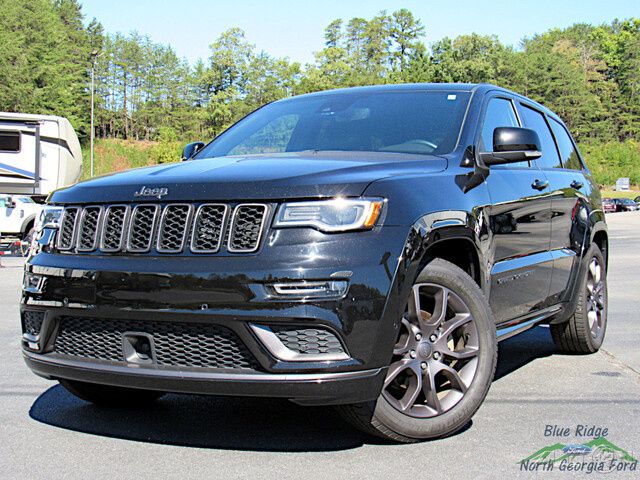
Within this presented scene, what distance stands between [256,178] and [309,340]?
2.39ft

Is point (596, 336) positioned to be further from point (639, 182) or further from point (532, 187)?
point (639, 182)

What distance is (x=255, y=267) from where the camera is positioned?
3.38m

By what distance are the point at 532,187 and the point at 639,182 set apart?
378ft

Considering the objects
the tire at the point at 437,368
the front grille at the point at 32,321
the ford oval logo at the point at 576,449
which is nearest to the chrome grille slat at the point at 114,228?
the front grille at the point at 32,321

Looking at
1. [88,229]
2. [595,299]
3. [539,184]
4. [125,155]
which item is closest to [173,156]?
[125,155]

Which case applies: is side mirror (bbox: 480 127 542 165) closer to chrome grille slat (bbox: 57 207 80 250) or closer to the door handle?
the door handle

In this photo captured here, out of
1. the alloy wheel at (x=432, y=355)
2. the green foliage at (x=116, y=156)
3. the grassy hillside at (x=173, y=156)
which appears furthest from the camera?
the green foliage at (x=116, y=156)

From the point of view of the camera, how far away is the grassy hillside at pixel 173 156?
79.2 meters

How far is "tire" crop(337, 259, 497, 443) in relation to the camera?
3.71m

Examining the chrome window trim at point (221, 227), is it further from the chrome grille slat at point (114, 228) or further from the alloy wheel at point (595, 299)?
the alloy wheel at point (595, 299)

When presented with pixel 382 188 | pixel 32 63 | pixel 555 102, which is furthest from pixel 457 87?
pixel 555 102

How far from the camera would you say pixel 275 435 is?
4.07 m

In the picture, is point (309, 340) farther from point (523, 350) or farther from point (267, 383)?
point (523, 350)

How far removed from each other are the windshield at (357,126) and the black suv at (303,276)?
24mm
